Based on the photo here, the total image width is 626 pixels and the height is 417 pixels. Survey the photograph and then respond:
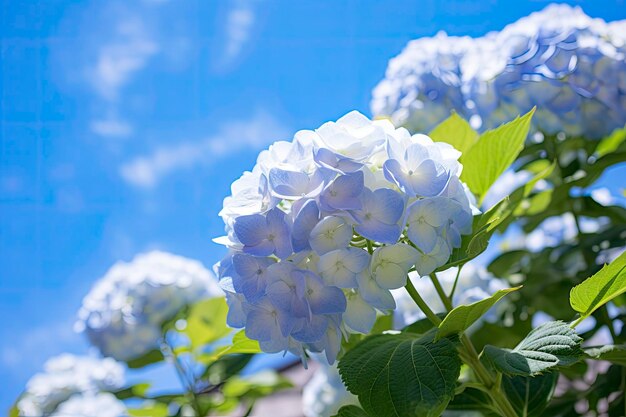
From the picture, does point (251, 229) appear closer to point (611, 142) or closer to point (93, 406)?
point (611, 142)

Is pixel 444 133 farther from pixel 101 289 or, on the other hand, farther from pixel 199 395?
pixel 101 289

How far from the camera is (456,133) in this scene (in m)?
0.88

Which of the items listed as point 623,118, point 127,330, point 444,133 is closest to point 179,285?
point 127,330

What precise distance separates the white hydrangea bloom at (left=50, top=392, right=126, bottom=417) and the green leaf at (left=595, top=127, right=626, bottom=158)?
1.16 m

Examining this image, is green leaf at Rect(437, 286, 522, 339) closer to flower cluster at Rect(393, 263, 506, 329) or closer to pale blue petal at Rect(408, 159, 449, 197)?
pale blue petal at Rect(408, 159, 449, 197)

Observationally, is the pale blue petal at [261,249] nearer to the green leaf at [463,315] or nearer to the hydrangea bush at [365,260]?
the hydrangea bush at [365,260]

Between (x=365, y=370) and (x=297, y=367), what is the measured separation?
1855 mm

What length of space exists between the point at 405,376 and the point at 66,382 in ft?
4.84

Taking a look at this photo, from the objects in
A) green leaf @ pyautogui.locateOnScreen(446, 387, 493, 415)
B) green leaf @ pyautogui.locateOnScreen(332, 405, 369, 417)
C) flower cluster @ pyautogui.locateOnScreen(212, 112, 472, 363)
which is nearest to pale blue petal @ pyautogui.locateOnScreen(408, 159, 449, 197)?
flower cluster @ pyautogui.locateOnScreen(212, 112, 472, 363)

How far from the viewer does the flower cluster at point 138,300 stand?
148 cm

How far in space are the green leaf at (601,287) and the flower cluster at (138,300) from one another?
103 centimetres

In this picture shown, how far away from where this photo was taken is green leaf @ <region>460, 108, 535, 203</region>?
806mm

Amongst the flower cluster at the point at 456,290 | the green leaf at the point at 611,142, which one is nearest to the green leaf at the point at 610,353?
the flower cluster at the point at 456,290

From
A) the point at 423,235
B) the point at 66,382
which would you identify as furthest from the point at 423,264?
the point at 66,382
